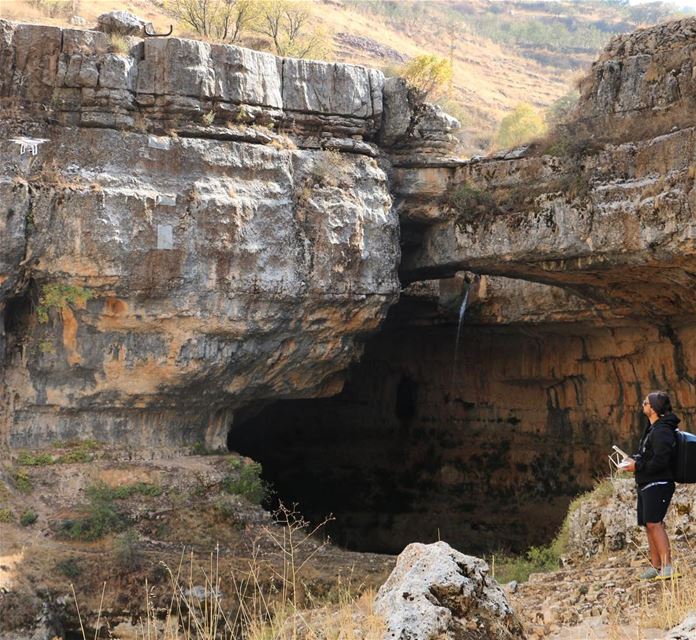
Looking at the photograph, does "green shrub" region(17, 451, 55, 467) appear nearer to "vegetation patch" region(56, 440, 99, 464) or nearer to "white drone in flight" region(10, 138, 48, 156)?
"vegetation patch" region(56, 440, 99, 464)

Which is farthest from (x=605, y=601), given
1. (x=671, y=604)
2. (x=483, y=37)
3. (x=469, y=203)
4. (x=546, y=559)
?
(x=483, y=37)

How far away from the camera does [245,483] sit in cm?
1762

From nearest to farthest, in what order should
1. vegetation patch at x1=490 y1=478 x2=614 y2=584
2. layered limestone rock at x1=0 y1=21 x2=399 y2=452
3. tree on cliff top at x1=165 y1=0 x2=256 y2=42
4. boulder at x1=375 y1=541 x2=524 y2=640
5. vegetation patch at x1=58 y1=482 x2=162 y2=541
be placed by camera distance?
boulder at x1=375 y1=541 x2=524 y2=640
vegetation patch at x1=490 y1=478 x2=614 y2=584
vegetation patch at x1=58 y1=482 x2=162 y2=541
layered limestone rock at x1=0 y1=21 x2=399 y2=452
tree on cliff top at x1=165 y1=0 x2=256 y2=42

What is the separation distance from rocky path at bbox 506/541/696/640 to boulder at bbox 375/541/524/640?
28.4 inches

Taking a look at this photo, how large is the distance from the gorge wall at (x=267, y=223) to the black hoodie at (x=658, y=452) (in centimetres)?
742

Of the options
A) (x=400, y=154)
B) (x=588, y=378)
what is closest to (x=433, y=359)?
(x=588, y=378)

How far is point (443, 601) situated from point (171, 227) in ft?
38.0

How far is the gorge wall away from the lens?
16047mm

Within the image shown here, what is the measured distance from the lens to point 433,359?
25.3m

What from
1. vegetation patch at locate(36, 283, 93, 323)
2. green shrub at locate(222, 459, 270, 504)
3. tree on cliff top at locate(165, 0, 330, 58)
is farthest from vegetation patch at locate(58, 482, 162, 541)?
tree on cliff top at locate(165, 0, 330, 58)

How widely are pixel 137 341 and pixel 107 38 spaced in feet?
16.1

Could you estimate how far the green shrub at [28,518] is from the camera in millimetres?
15555

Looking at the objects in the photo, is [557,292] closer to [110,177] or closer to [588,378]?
[588,378]

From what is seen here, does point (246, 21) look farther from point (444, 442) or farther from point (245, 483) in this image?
point (444, 442)
